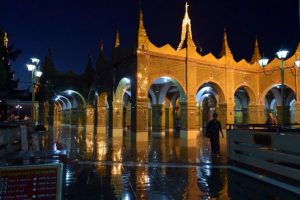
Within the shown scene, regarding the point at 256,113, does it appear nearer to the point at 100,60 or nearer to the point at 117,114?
the point at 117,114

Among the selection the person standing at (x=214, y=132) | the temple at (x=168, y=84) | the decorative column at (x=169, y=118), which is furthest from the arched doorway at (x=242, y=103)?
the person standing at (x=214, y=132)

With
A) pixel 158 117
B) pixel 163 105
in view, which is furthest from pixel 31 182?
pixel 158 117

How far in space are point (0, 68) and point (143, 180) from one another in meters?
7.10

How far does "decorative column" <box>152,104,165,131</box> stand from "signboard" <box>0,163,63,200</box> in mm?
22770

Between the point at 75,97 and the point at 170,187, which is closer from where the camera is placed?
the point at 170,187

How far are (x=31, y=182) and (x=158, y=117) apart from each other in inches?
920

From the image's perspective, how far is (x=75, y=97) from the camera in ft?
112

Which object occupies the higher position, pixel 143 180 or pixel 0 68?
pixel 0 68

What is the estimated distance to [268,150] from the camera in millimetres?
7332

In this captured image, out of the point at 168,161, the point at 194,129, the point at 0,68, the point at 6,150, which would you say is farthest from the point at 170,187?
the point at 194,129

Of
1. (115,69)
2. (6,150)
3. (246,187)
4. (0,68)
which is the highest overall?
(115,69)

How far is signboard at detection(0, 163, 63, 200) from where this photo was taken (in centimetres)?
341

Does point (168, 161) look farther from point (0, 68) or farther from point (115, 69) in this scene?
point (115, 69)

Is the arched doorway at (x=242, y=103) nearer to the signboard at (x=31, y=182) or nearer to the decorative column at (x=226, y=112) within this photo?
the decorative column at (x=226, y=112)
